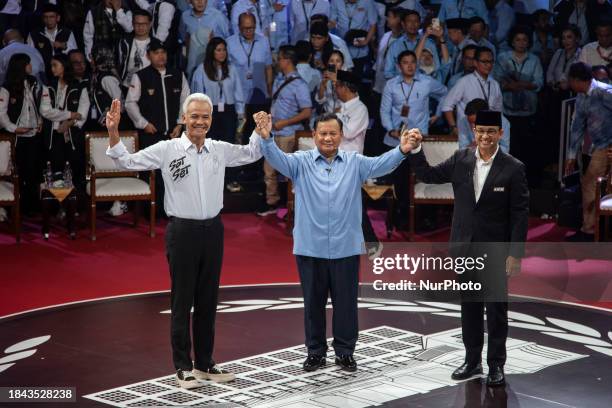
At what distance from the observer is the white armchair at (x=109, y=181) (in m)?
11.0

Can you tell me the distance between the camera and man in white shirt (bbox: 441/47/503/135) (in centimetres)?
1125

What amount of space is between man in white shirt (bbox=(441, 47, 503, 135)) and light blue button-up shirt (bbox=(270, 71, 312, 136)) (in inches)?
60.2

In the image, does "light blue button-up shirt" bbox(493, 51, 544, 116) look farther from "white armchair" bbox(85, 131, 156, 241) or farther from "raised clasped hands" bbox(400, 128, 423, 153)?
"raised clasped hands" bbox(400, 128, 423, 153)

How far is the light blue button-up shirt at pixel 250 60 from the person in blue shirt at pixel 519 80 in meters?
2.52

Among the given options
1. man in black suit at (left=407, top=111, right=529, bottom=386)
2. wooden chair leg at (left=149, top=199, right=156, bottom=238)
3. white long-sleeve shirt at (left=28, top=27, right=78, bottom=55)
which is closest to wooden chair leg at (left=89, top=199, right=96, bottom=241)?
wooden chair leg at (left=149, top=199, right=156, bottom=238)

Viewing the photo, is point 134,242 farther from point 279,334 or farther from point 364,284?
point 279,334

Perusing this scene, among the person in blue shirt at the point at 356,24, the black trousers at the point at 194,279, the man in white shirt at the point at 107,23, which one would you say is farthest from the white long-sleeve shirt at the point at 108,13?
the black trousers at the point at 194,279

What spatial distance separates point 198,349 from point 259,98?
19.7 feet

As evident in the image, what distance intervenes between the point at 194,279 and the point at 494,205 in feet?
5.84

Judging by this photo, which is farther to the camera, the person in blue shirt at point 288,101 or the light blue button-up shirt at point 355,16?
the light blue button-up shirt at point 355,16

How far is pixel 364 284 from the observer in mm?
9203

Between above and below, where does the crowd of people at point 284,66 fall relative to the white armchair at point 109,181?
above

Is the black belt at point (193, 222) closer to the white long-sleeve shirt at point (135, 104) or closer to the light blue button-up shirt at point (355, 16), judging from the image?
the white long-sleeve shirt at point (135, 104)

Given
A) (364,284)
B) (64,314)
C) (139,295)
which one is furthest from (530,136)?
(64,314)
